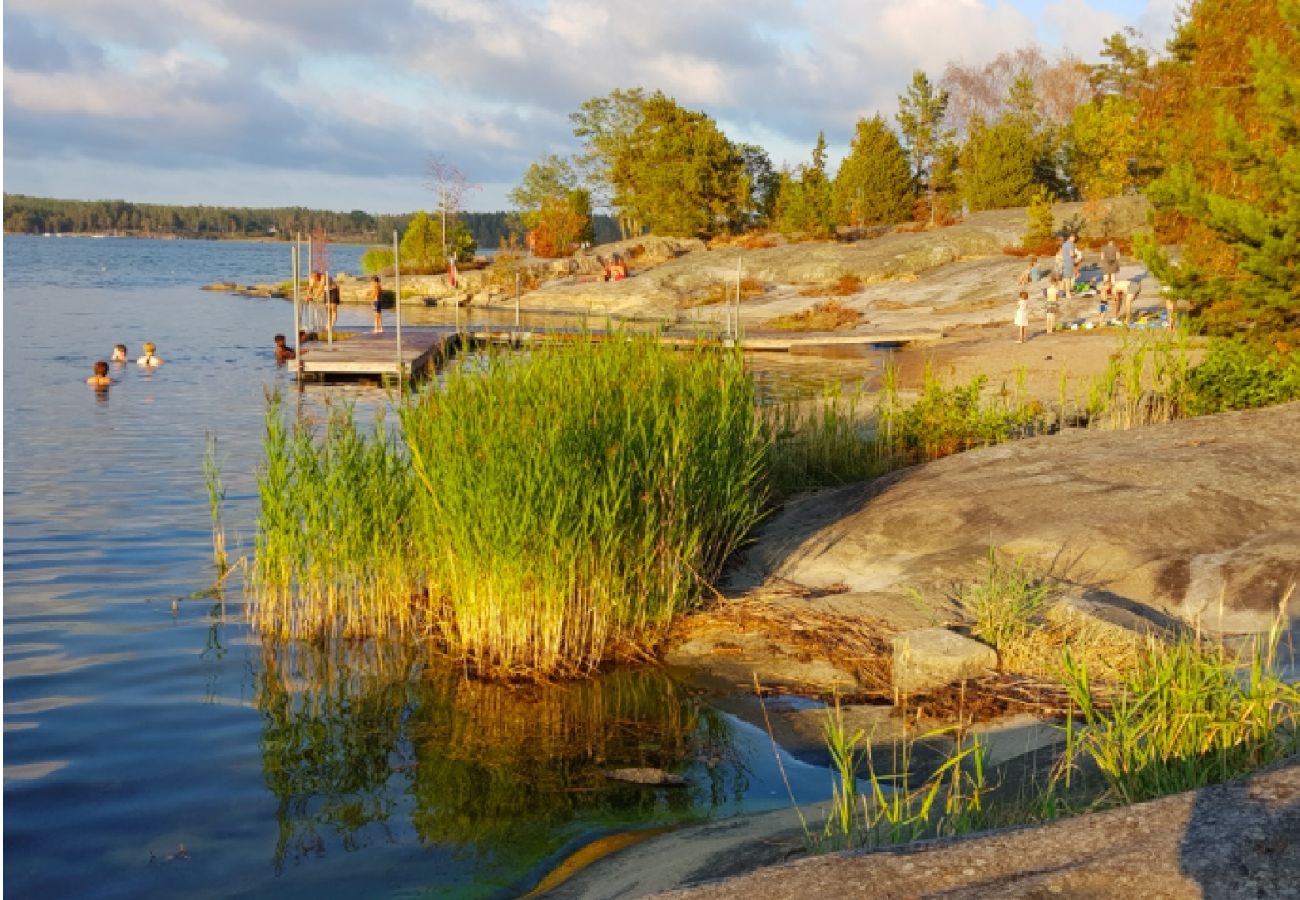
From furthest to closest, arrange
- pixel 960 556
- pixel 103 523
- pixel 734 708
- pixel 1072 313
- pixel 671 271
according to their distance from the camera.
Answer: pixel 671 271, pixel 1072 313, pixel 103 523, pixel 960 556, pixel 734 708

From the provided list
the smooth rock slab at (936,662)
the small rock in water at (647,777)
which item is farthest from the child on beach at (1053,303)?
the small rock in water at (647,777)

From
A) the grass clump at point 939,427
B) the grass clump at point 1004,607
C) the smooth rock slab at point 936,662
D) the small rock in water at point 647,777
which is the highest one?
the grass clump at point 939,427

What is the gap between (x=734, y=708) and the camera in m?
7.75

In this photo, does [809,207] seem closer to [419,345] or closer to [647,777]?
[419,345]

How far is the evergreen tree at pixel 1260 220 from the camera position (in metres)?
13.0

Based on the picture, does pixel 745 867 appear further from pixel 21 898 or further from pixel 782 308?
pixel 782 308

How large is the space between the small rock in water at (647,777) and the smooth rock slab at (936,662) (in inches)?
57.6

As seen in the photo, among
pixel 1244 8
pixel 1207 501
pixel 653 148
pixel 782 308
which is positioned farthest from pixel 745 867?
pixel 653 148

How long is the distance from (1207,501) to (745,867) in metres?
6.19

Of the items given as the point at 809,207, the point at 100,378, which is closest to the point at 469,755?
the point at 100,378

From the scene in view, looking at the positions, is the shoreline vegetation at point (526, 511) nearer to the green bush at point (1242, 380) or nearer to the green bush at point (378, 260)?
the green bush at point (1242, 380)

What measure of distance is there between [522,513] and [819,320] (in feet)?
98.1

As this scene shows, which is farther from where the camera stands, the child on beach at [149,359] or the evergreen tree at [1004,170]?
the evergreen tree at [1004,170]

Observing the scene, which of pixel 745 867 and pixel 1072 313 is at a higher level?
pixel 1072 313
